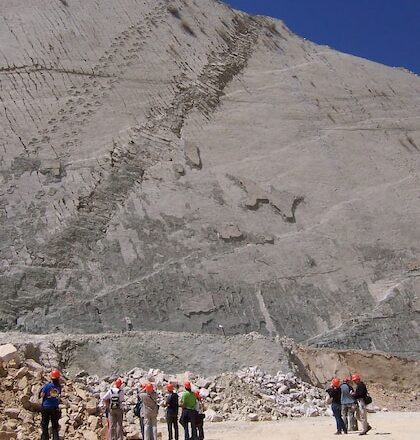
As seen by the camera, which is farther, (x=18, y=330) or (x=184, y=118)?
(x=184, y=118)

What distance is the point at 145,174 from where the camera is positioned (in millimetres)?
20266

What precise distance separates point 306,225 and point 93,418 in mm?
12495

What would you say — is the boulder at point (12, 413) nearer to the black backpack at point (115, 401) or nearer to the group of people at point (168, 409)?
the group of people at point (168, 409)

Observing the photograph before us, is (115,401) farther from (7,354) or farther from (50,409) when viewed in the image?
(7,354)

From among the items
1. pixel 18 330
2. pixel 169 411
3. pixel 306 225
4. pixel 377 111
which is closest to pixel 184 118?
pixel 306 225

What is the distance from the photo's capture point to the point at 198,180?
67.9 ft

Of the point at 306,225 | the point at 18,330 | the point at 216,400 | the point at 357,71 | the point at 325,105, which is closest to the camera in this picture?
the point at 216,400

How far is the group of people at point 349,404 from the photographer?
400 inches

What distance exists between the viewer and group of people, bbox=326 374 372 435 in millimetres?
10164

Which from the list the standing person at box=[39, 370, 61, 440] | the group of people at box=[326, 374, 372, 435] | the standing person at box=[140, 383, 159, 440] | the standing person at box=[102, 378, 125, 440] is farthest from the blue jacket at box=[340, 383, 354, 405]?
the standing person at box=[39, 370, 61, 440]

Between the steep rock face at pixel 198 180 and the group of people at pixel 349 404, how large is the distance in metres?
7.15

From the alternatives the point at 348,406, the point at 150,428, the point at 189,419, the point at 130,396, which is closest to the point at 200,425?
the point at 189,419

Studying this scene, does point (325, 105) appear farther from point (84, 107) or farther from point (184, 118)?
point (84, 107)

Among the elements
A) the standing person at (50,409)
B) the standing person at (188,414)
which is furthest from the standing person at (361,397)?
the standing person at (50,409)
